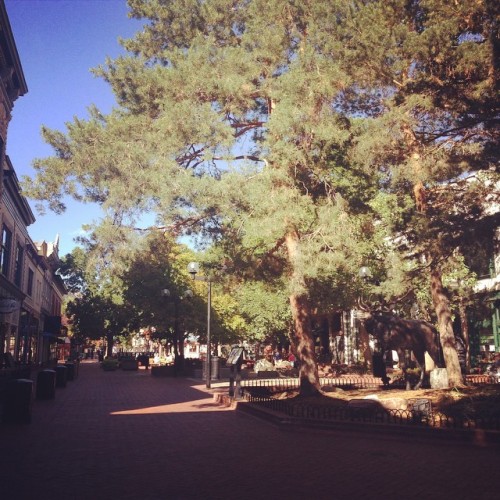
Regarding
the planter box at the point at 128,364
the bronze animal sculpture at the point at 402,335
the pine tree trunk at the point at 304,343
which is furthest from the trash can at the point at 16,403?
the planter box at the point at 128,364

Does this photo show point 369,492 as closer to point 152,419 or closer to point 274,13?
point 152,419

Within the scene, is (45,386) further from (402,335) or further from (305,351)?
(402,335)

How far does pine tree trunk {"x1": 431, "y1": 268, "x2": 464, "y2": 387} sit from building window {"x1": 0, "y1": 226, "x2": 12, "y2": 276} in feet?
66.8

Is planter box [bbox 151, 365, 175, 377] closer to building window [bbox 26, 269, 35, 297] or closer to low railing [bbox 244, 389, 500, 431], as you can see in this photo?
building window [bbox 26, 269, 35, 297]

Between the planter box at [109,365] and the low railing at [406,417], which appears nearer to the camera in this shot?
the low railing at [406,417]

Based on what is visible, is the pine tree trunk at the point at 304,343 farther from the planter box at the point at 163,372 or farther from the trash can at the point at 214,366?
the planter box at the point at 163,372

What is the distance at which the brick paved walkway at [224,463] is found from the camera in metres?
5.79

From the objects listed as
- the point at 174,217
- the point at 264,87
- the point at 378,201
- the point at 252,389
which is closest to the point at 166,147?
the point at 174,217

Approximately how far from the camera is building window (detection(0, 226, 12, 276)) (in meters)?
23.5

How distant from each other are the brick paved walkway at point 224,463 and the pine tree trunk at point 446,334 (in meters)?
6.55

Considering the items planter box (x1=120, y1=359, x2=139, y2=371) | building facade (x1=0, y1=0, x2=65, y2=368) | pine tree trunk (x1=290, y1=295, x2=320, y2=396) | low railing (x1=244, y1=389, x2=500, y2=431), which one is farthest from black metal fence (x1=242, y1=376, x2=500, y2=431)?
planter box (x1=120, y1=359, x2=139, y2=371)

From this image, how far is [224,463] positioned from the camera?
23.6ft

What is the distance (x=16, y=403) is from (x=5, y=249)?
15958mm

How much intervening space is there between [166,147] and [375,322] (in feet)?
28.2
